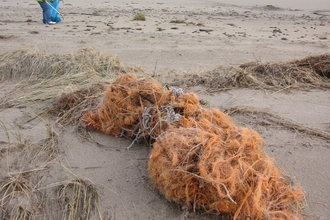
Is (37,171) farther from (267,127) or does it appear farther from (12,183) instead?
(267,127)

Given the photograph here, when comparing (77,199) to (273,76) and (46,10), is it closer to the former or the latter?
(273,76)

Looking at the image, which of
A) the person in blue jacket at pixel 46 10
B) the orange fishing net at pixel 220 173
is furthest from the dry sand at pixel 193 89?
the person in blue jacket at pixel 46 10

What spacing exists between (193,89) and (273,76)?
4.38 ft

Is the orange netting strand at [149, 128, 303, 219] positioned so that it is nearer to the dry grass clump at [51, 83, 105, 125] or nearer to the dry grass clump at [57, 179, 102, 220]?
the dry grass clump at [57, 179, 102, 220]

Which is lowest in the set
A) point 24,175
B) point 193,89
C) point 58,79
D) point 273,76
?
point 24,175

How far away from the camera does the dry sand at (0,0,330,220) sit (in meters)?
2.07

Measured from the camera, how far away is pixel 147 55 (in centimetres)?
576

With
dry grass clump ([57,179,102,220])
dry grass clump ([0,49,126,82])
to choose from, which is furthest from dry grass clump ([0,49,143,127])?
dry grass clump ([57,179,102,220])

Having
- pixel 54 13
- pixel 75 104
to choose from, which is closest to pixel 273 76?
pixel 75 104

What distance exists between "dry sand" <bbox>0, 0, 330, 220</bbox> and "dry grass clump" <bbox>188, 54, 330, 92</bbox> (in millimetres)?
202

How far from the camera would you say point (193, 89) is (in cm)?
392

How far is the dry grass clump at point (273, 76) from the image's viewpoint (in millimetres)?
4020

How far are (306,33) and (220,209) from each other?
27.1 ft

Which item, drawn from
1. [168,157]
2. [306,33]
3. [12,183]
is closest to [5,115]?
[12,183]
